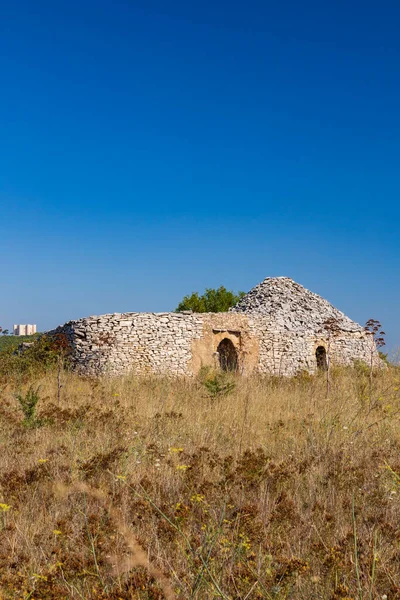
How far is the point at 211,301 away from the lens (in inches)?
1153

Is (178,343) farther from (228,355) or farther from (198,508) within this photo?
(198,508)

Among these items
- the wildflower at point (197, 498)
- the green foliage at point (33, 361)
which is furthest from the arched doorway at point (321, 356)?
the wildflower at point (197, 498)

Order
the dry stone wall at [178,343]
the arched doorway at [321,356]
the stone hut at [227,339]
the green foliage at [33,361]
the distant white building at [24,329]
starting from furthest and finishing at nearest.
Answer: the distant white building at [24,329] < the arched doorway at [321,356] < the stone hut at [227,339] < the dry stone wall at [178,343] < the green foliage at [33,361]

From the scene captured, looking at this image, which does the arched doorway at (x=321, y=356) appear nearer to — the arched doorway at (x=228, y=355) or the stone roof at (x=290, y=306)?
the stone roof at (x=290, y=306)

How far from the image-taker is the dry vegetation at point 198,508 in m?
2.70

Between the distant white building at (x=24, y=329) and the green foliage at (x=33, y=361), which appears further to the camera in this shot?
the distant white building at (x=24, y=329)

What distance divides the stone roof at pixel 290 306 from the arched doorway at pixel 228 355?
210 centimetres

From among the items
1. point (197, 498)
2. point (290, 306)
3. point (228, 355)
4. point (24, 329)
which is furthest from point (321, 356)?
point (24, 329)

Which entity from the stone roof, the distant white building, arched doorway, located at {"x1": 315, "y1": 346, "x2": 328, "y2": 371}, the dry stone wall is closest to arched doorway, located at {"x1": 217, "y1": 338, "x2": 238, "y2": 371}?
the dry stone wall

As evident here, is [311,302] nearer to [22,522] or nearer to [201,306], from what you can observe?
[201,306]

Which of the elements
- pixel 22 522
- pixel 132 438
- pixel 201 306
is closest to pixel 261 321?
pixel 201 306

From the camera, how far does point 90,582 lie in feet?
9.83

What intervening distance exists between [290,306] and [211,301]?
7.10 m

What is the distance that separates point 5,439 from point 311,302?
64.4 ft
